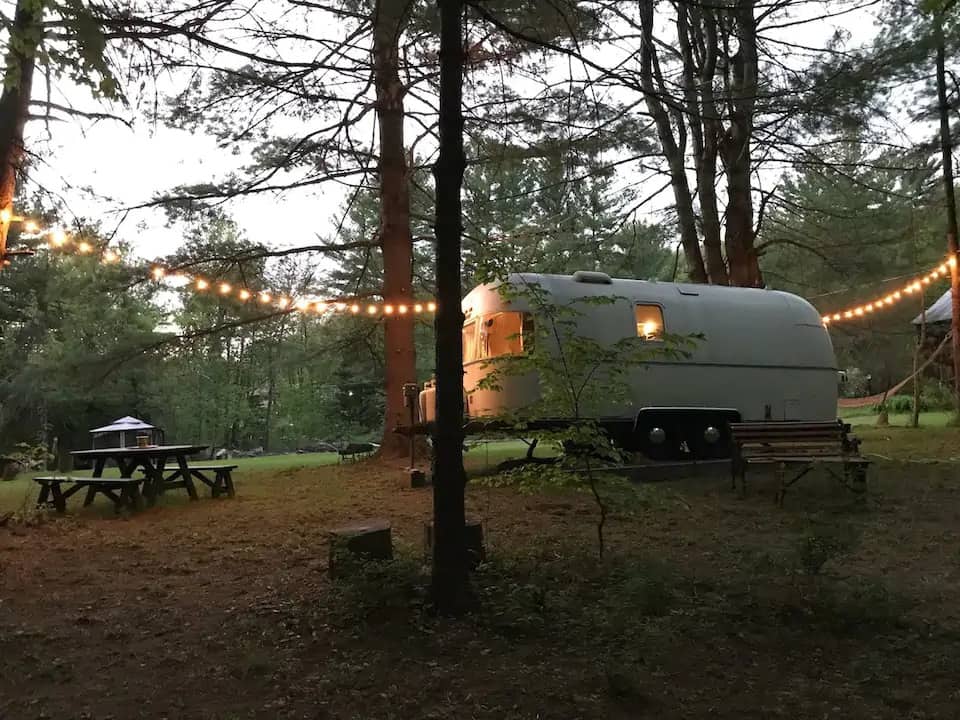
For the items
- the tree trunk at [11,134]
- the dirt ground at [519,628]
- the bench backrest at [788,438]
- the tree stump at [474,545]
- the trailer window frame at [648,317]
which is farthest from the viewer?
the trailer window frame at [648,317]

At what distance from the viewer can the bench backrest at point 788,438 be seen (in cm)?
741

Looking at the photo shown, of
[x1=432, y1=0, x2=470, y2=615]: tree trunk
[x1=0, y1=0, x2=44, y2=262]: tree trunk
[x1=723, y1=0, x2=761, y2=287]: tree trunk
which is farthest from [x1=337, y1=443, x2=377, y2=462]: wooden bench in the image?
[x1=432, y1=0, x2=470, y2=615]: tree trunk

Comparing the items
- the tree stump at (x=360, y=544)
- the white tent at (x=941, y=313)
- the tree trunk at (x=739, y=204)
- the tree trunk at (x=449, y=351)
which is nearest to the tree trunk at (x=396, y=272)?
the tree trunk at (x=739, y=204)

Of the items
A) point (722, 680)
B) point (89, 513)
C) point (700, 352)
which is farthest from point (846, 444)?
point (89, 513)

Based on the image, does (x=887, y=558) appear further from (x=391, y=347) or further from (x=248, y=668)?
(x=391, y=347)

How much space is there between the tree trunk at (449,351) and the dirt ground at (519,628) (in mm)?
237

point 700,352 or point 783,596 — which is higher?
point 700,352

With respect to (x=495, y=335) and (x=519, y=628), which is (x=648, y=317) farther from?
(x=519, y=628)

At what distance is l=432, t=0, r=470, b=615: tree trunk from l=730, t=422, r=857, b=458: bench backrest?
4601mm

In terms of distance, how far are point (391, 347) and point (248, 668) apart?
351 inches

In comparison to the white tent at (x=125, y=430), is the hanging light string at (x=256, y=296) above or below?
above

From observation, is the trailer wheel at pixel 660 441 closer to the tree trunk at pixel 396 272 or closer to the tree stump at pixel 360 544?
the tree trunk at pixel 396 272

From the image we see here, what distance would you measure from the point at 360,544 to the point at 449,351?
1432 mm

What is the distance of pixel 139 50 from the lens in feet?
17.3
